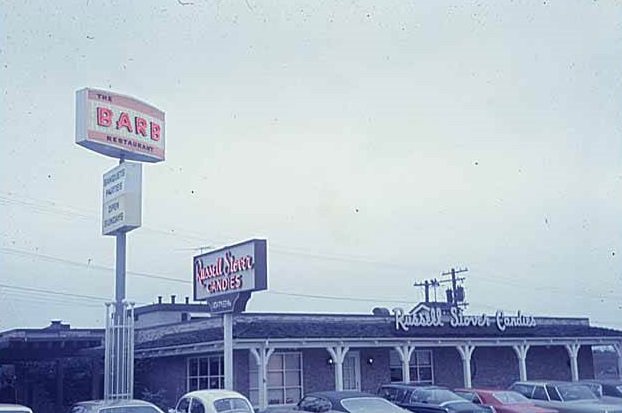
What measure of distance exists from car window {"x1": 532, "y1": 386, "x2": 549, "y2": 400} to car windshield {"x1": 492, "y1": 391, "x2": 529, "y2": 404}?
948mm

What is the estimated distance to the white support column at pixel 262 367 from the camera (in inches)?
1097

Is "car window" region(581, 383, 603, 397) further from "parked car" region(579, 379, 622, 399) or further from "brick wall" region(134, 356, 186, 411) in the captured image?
"brick wall" region(134, 356, 186, 411)

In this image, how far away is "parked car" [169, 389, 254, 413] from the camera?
65.8ft

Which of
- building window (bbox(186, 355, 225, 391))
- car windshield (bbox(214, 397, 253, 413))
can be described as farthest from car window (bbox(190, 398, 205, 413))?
building window (bbox(186, 355, 225, 391))

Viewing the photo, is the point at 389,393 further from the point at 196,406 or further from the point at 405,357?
the point at 405,357

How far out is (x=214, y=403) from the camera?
20.1 m

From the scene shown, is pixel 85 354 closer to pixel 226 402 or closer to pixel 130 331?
pixel 130 331

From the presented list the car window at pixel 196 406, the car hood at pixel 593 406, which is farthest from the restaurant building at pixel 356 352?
the car hood at pixel 593 406

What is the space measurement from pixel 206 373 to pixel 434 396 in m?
11.3

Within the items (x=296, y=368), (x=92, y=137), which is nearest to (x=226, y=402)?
(x=92, y=137)

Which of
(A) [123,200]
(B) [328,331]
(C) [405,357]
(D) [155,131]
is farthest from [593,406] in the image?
(D) [155,131]

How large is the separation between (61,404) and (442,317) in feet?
50.9

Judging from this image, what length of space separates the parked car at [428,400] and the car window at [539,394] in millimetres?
2840

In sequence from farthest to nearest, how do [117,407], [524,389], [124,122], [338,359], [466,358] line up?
[466,358], [338,359], [124,122], [524,389], [117,407]
